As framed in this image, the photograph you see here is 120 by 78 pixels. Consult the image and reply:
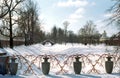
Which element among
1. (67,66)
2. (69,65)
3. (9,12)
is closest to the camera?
(67,66)

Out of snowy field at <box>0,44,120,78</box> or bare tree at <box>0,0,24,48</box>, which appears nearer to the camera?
snowy field at <box>0,44,120,78</box>

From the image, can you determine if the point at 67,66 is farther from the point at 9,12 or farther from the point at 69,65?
the point at 9,12

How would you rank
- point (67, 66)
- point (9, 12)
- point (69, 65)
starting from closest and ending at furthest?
point (67, 66)
point (69, 65)
point (9, 12)

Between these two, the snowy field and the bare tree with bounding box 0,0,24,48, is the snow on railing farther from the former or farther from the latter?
the bare tree with bounding box 0,0,24,48

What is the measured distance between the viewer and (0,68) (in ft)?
51.4

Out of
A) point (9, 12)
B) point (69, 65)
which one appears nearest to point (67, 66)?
point (69, 65)

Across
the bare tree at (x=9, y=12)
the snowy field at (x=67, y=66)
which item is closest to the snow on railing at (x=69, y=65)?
the snowy field at (x=67, y=66)

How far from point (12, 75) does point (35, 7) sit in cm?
5443

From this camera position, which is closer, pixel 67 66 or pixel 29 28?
pixel 67 66

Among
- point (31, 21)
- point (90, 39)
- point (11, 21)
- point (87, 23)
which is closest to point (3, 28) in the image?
point (11, 21)

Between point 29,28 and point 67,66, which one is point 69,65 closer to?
point 67,66

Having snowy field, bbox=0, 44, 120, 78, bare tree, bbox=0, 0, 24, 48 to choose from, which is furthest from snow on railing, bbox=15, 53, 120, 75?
bare tree, bbox=0, 0, 24, 48

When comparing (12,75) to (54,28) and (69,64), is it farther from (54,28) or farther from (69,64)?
(54,28)

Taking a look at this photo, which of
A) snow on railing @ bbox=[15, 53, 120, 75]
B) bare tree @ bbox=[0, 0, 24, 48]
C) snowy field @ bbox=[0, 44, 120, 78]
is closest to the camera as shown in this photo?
snowy field @ bbox=[0, 44, 120, 78]
